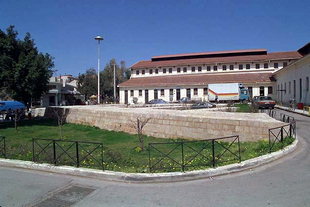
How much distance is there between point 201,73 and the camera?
55.6 meters

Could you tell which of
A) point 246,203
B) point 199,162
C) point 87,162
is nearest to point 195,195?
point 246,203

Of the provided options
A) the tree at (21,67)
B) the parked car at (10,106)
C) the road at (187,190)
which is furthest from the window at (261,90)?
the road at (187,190)

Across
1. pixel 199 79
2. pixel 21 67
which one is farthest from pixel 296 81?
pixel 21 67

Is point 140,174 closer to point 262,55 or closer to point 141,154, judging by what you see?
point 141,154

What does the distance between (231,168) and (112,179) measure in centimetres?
343

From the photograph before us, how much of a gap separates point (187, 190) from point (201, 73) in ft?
167

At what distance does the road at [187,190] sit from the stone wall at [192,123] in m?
3.50

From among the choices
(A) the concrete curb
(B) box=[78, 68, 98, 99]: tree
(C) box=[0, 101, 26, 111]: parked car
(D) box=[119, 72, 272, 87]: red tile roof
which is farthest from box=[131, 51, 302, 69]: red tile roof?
(A) the concrete curb

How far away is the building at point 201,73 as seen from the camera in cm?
4844

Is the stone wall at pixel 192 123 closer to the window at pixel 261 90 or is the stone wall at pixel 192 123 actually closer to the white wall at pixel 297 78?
the white wall at pixel 297 78

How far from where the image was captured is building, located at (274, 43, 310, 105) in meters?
28.5

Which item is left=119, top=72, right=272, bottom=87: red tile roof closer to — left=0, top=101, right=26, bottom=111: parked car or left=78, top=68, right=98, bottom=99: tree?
left=78, top=68, right=98, bottom=99: tree

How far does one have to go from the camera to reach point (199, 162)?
8320 mm

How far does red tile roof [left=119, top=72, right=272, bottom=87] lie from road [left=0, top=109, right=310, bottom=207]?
41623mm
